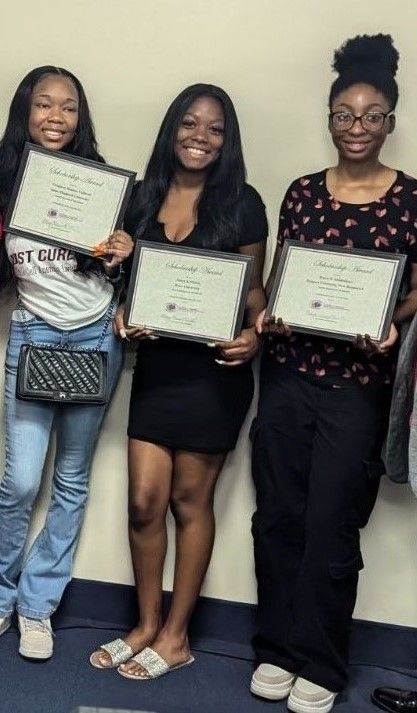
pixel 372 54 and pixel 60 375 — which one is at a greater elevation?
pixel 372 54

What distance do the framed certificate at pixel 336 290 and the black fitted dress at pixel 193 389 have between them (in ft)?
0.69

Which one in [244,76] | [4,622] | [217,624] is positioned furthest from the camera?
[217,624]

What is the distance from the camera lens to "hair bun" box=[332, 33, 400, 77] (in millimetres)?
2363

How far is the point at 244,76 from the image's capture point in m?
2.57

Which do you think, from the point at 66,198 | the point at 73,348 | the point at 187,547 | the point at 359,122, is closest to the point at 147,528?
the point at 187,547

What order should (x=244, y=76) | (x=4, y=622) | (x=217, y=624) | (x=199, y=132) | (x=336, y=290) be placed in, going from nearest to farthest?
(x=336, y=290), (x=199, y=132), (x=244, y=76), (x=4, y=622), (x=217, y=624)

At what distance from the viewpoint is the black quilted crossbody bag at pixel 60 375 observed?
2439 millimetres

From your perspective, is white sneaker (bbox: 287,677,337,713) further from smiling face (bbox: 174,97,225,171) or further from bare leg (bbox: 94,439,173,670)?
smiling face (bbox: 174,97,225,171)

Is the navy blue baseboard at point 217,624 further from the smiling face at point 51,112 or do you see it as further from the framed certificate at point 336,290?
the smiling face at point 51,112

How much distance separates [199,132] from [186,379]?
638 mm

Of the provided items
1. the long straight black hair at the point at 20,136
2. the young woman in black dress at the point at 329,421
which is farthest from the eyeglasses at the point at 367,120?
the long straight black hair at the point at 20,136

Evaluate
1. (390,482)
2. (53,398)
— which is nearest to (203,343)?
(53,398)

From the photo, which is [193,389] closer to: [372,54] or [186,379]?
[186,379]

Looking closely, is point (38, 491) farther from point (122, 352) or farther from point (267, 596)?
point (267, 596)
